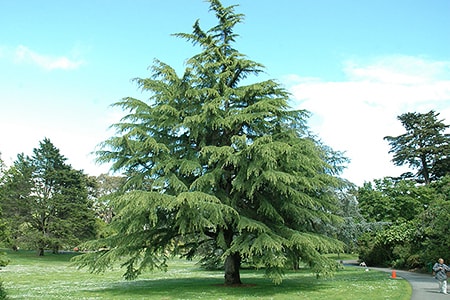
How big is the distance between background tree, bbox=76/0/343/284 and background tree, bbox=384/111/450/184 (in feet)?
147

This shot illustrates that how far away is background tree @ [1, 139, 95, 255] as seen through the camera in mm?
52625

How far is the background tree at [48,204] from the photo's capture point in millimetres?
52625

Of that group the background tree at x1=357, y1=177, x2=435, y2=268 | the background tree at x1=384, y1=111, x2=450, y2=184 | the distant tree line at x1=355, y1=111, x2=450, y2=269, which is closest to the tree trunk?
the distant tree line at x1=355, y1=111, x2=450, y2=269

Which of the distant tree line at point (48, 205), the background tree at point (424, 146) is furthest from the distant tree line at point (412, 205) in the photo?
the distant tree line at point (48, 205)

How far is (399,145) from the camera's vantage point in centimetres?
6103

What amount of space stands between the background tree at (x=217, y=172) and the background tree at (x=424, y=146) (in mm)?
44658

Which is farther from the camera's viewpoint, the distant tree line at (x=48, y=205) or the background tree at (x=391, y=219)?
the distant tree line at (x=48, y=205)

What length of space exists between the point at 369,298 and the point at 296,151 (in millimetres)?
6550

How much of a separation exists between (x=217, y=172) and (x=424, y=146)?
5085 cm

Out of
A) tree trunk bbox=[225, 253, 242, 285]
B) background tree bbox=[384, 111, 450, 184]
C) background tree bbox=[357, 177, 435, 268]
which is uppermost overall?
background tree bbox=[384, 111, 450, 184]

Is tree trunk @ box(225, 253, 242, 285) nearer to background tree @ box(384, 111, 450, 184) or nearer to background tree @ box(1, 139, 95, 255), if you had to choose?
background tree @ box(1, 139, 95, 255)

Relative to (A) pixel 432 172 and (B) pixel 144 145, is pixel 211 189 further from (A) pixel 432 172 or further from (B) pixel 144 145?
(A) pixel 432 172

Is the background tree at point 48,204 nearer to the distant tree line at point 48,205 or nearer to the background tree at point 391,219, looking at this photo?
the distant tree line at point 48,205

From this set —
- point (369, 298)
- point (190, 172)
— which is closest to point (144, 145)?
point (190, 172)
